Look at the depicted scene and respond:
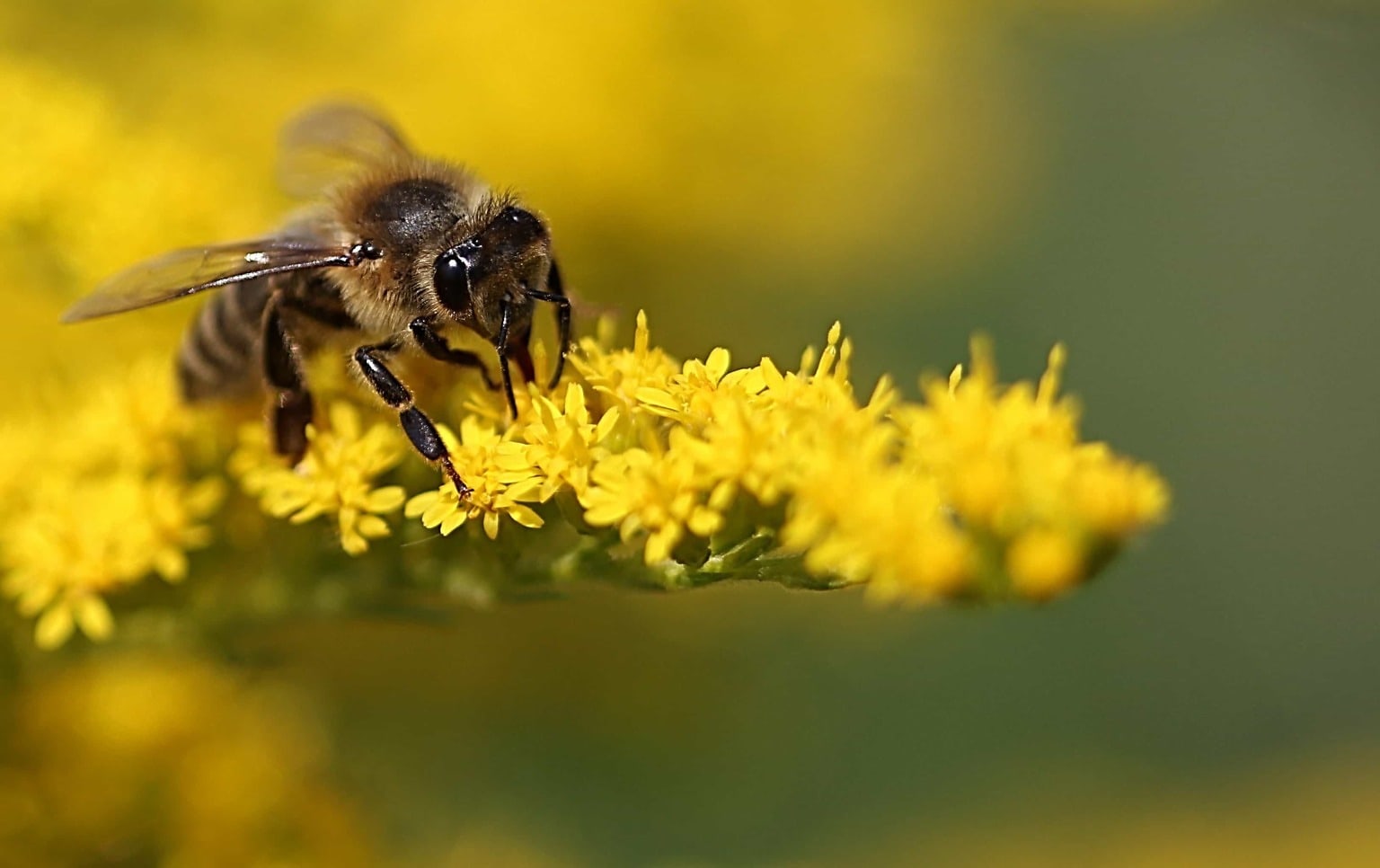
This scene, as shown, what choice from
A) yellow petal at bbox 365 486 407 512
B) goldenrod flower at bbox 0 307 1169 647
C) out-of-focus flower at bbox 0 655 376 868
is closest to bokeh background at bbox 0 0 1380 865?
out-of-focus flower at bbox 0 655 376 868

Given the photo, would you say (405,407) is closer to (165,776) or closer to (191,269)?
(191,269)

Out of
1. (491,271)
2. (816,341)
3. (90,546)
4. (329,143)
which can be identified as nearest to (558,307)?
(491,271)

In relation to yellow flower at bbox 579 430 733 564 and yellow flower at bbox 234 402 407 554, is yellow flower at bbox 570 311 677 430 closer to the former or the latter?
yellow flower at bbox 579 430 733 564

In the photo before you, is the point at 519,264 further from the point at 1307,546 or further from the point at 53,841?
the point at 1307,546

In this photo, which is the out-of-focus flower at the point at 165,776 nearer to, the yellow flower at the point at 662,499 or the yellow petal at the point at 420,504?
the yellow petal at the point at 420,504

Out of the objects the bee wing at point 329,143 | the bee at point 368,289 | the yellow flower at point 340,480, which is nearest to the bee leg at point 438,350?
the bee at point 368,289
